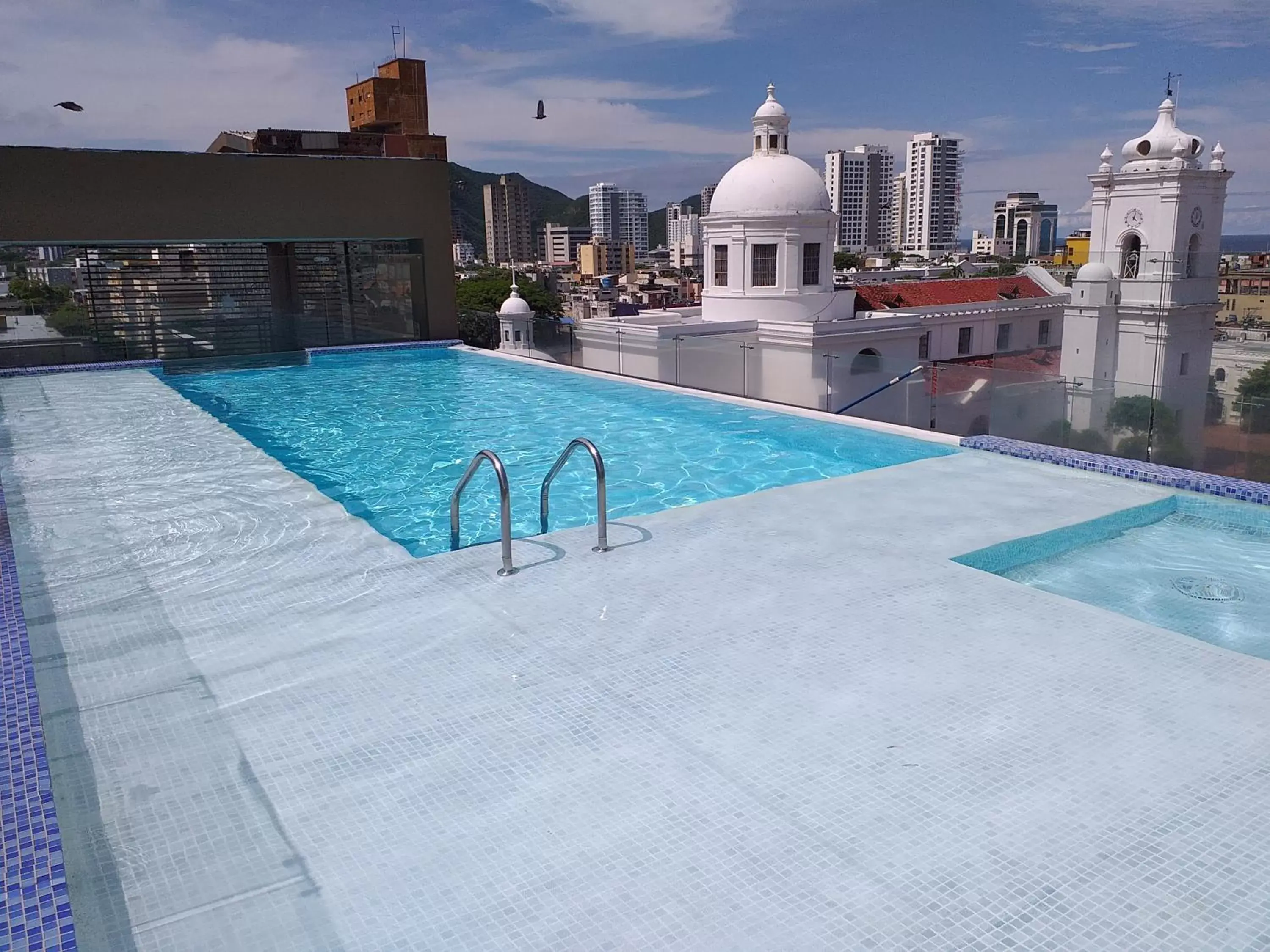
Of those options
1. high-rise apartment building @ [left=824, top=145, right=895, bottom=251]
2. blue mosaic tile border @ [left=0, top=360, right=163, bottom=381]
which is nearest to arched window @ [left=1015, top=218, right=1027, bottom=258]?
high-rise apartment building @ [left=824, top=145, right=895, bottom=251]

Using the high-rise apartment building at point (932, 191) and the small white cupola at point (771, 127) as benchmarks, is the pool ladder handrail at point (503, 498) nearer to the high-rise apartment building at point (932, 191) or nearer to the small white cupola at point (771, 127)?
the small white cupola at point (771, 127)

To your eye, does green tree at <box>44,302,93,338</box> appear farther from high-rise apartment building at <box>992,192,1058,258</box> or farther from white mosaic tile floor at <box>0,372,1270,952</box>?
high-rise apartment building at <box>992,192,1058,258</box>

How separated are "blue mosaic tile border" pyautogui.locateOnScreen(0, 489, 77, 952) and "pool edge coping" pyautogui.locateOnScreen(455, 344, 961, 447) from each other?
7.44 metres

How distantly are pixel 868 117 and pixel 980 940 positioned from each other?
1708 inches

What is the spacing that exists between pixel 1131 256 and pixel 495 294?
111 feet

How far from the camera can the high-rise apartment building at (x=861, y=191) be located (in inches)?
7077

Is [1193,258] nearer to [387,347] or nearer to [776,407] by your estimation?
[387,347]

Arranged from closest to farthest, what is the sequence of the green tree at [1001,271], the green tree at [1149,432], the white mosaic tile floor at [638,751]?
the white mosaic tile floor at [638,751], the green tree at [1149,432], the green tree at [1001,271]

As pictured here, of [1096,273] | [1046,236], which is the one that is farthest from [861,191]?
[1096,273]

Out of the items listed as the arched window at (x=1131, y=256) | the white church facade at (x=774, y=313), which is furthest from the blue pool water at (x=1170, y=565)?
the arched window at (x=1131, y=256)

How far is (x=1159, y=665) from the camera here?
420 cm

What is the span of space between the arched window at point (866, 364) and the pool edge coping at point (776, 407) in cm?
104

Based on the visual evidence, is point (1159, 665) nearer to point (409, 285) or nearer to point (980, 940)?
point (980, 940)

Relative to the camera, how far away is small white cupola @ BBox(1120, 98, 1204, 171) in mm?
41781
